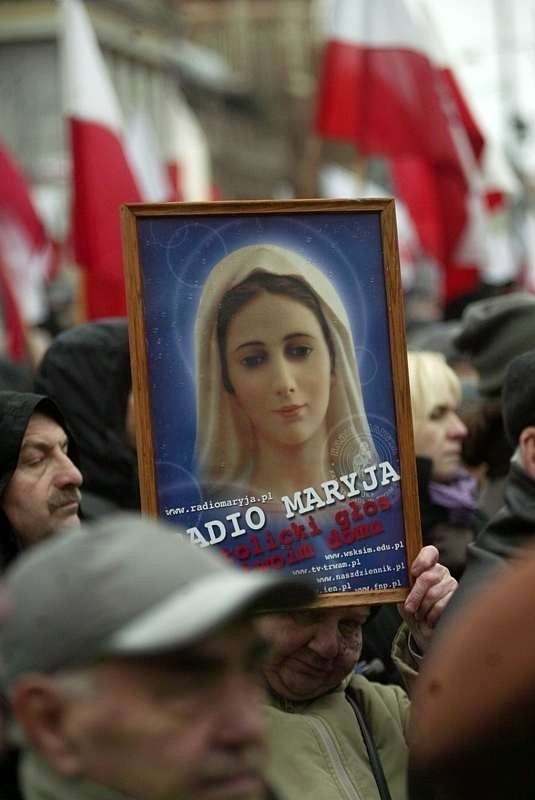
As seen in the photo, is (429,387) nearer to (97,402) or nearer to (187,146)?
(97,402)

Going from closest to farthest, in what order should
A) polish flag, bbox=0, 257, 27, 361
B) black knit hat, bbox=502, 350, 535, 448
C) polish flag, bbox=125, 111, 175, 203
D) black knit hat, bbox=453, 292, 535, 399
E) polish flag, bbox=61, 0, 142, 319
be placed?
1. black knit hat, bbox=502, 350, 535, 448
2. black knit hat, bbox=453, 292, 535, 399
3. polish flag, bbox=61, 0, 142, 319
4. polish flag, bbox=0, 257, 27, 361
5. polish flag, bbox=125, 111, 175, 203

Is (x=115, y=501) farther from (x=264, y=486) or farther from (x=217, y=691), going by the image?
(x=217, y=691)

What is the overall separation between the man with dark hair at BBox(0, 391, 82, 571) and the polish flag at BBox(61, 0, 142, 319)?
4.46 metres

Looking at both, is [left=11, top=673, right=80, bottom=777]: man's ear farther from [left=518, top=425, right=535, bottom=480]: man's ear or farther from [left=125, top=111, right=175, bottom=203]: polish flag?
[left=125, top=111, right=175, bottom=203]: polish flag

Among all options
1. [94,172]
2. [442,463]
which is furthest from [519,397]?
[94,172]

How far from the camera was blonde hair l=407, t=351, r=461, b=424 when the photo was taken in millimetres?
6230

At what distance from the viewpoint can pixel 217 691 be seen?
8.63ft

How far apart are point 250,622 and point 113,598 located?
0.20m

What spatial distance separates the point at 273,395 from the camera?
4.33 m

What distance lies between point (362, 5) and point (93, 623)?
8674 millimetres

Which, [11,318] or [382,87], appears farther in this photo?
[11,318]

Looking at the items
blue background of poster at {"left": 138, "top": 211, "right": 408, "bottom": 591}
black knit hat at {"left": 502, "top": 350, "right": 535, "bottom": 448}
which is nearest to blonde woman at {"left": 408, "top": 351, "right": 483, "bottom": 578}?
black knit hat at {"left": 502, "top": 350, "right": 535, "bottom": 448}

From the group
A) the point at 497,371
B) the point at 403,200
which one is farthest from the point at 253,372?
the point at 403,200

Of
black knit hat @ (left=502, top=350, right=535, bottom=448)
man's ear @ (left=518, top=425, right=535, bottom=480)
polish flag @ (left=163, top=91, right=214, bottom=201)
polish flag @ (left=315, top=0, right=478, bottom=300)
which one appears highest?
polish flag @ (left=315, top=0, right=478, bottom=300)
